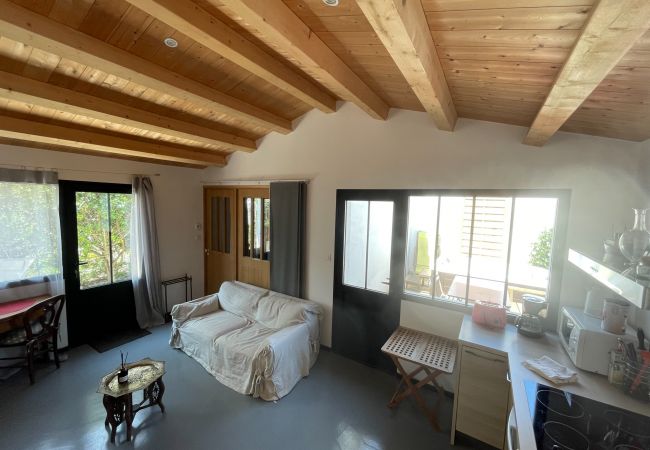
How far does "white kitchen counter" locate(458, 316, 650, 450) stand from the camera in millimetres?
1369

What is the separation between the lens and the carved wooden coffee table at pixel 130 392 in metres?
2.15

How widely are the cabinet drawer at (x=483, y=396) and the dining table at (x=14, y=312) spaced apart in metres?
3.97

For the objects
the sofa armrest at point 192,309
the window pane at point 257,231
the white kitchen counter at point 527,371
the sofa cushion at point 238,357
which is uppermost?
the window pane at point 257,231

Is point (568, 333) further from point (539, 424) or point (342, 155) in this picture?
point (342, 155)

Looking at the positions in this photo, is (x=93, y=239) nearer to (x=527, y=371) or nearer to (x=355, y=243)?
(x=355, y=243)

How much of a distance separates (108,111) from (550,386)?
3.56 metres

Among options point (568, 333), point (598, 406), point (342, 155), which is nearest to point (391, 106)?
point (342, 155)

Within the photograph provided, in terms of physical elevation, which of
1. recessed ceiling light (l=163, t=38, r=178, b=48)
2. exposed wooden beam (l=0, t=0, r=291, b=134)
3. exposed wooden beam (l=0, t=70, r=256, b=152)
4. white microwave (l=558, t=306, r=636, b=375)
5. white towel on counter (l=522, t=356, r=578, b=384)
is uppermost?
recessed ceiling light (l=163, t=38, r=178, b=48)

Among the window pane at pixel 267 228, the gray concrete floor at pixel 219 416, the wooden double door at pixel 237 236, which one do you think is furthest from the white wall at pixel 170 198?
the gray concrete floor at pixel 219 416

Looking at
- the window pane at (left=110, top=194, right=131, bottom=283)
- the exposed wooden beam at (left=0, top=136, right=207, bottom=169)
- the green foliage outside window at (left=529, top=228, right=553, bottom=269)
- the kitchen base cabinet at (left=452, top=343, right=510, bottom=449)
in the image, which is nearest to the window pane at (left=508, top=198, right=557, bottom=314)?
the green foliage outside window at (left=529, top=228, right=553, bottom=269)

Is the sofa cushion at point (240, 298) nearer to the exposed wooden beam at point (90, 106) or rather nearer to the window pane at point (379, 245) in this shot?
the window pane at point (379, 245)

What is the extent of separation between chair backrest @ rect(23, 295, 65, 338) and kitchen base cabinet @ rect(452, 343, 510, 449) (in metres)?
3.95

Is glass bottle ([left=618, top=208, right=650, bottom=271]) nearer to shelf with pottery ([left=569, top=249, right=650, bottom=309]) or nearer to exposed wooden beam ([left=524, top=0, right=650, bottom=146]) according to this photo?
shelf with pottery ([left=569, top=249, right=650, bottom=309])

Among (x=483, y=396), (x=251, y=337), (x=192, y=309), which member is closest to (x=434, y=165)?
(x=483, y=396)
